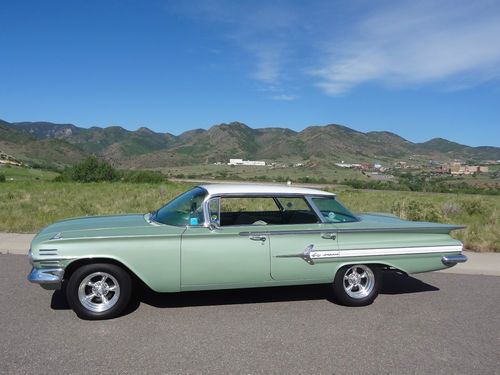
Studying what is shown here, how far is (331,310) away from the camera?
509cm

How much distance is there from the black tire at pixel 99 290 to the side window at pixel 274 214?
1.26 meters

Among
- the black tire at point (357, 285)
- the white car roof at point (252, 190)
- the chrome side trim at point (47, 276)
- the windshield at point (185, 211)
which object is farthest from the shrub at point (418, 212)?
the chrome side trim at point (47, 276)

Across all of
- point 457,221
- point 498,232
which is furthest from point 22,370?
point 457,221

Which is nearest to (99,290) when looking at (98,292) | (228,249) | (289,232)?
(98,292)

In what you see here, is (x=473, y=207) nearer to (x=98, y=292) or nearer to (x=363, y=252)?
(x=363, y=252)

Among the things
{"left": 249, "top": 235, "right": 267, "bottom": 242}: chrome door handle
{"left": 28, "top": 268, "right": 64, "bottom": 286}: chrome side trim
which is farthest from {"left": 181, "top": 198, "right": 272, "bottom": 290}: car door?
{"left": 28, "top": 268, "right": 64, "bottom": 286}: chrome side trim

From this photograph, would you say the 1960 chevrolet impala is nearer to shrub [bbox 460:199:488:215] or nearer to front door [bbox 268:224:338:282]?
front door [bbox 268:224:338:282]

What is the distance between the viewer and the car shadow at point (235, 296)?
5176 millimetres

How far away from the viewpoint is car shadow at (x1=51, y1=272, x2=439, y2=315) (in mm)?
5176

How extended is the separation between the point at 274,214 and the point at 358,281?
1.41 m

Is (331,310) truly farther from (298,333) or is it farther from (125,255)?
(125,255)

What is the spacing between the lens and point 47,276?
4398mm

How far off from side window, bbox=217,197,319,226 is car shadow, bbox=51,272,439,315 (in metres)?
0.92

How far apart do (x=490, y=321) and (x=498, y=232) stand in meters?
6.32
